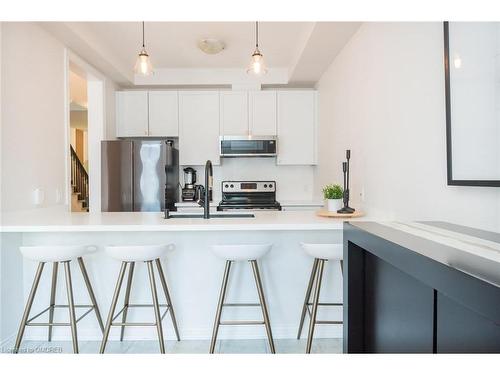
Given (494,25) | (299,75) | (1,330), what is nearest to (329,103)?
(299,75)

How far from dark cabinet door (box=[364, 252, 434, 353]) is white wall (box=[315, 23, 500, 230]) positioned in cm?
48

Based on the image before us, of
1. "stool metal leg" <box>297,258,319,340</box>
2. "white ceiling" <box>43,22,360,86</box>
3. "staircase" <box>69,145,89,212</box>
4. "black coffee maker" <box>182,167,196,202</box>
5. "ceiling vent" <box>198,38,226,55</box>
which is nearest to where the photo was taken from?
"stool metal leg" <box>297,258,319,340</box>

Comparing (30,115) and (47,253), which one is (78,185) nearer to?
(30,115)

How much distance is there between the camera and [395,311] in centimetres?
103

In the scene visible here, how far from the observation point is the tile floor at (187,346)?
215 centimetres

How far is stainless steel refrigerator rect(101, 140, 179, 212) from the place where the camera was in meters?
3.71

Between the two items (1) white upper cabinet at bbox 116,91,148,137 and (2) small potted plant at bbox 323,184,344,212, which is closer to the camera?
(2) small potted plant at bbox 323,184,344,212

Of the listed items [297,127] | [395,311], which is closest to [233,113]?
[297,127]

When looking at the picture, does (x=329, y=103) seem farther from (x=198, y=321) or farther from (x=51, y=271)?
(x=51, y=271)

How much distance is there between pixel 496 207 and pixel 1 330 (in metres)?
2.85

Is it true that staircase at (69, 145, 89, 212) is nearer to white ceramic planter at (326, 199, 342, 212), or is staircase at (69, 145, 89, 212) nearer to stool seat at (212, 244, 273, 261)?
stool seat at (212, 244, 273, 261)

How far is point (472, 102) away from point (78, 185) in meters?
7.90

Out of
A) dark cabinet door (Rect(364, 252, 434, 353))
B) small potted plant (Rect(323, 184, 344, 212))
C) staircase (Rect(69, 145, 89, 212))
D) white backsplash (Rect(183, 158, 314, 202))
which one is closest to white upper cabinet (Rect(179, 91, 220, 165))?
white backsplash (Rect(183, 158, 314, 202))

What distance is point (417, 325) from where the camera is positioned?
2.91ft
